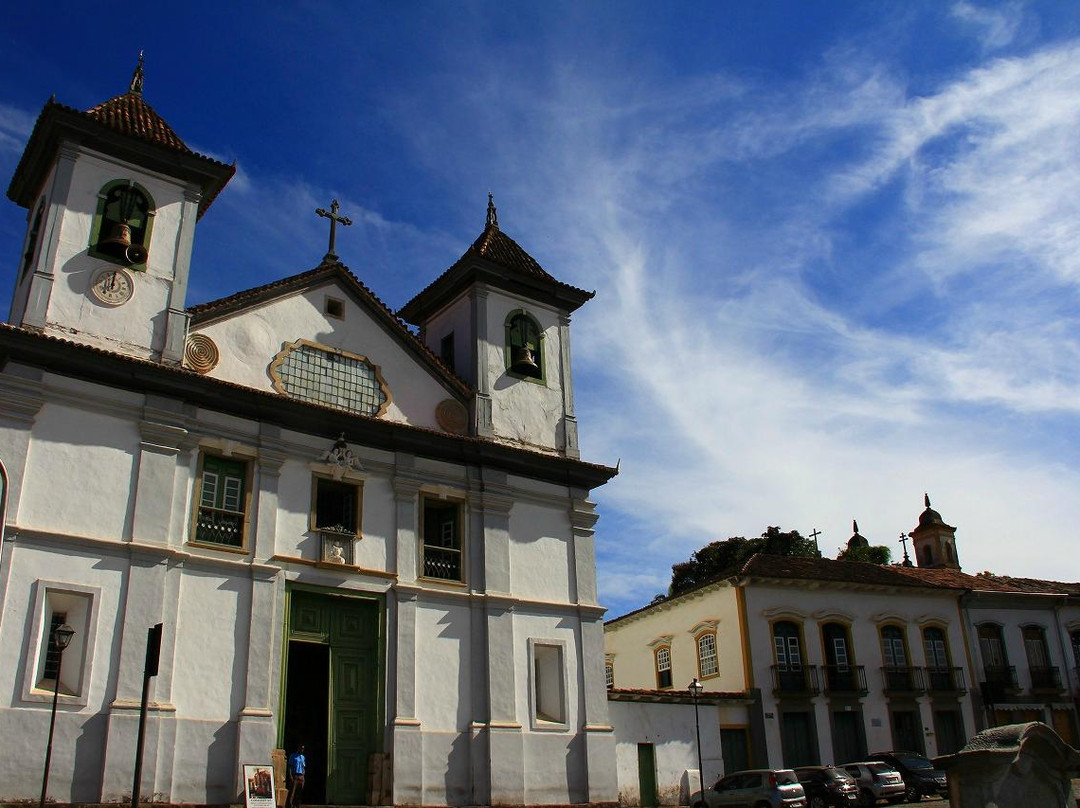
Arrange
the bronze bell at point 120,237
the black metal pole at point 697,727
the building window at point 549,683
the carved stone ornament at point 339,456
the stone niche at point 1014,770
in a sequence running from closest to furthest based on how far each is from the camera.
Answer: the stone niche at point 1014,770 < the bronze bell at point 120,237 < the carved stone ornament at point 339,456 < the building window at point 549,683 < the black metal pole at point 697,727

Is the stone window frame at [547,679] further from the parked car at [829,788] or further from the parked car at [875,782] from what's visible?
the parked car at [875,782]

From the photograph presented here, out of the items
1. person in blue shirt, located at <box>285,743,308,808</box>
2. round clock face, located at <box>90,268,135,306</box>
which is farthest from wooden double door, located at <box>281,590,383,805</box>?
round clock face, located at <box>90,268,135,306</box>

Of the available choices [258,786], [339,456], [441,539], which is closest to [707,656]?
[441,539]

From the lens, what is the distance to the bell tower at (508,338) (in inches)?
904

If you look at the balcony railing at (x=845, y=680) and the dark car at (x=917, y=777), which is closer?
the dark car at (x=917, y=777)

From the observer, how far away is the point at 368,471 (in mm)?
20094

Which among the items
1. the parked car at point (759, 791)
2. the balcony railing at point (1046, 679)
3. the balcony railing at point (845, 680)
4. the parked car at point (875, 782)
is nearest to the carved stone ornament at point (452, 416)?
the parked car at point (759, 791)

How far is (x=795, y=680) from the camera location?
2962 cm

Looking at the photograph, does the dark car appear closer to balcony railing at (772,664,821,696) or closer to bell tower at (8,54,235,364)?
balcony railing at (772,664,821,696)

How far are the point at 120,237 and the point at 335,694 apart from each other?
933cm

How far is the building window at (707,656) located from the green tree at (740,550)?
13.9 meters

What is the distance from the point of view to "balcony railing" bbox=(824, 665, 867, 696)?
3025cm

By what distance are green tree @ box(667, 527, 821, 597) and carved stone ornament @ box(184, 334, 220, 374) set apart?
101ft

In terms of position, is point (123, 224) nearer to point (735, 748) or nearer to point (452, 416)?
point (452, 416)
